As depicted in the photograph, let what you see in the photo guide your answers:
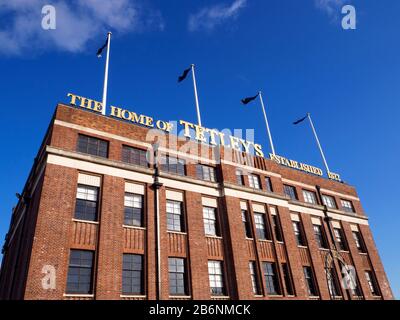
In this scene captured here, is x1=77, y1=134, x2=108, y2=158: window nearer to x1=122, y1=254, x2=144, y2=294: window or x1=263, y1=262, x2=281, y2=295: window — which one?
x1=122, y1=254, x2=144, y2=294: window

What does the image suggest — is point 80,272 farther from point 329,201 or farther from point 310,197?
point 329,201

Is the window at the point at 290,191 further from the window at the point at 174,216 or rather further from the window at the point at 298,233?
the window at the point at 174,216

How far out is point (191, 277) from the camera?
20719mm

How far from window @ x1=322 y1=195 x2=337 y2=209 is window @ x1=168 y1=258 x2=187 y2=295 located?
2021 cm

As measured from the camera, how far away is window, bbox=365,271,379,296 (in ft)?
104

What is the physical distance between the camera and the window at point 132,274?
18.6m

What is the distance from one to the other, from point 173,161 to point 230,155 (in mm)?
6036

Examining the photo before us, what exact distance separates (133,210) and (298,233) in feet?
54.7

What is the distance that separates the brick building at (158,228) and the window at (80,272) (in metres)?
0.06

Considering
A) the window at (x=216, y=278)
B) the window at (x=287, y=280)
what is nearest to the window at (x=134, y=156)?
the window at (x=216, y=278)

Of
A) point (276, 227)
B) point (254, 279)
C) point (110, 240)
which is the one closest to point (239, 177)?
point (276, 227)

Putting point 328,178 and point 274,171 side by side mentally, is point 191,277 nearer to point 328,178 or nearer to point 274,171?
point 274,171

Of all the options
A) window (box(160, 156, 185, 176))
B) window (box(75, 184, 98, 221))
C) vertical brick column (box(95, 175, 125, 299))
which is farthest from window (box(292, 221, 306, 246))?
window (box(75, 184, 98, 221))

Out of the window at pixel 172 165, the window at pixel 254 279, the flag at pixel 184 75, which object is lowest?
the window at pixel 254 279
